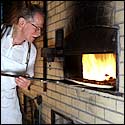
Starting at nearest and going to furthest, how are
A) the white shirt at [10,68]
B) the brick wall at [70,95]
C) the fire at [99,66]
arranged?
the brick wall at [70,95] → the fire at [99,66] → the white shirt at [10,68]

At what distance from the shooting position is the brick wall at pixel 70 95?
3.70ft

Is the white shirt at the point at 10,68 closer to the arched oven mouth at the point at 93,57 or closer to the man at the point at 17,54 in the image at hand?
the man at the point at 17,54

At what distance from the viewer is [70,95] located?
1.52 metres

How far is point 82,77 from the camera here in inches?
Answer: 57.7

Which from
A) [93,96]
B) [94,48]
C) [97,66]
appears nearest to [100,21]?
[94,48]

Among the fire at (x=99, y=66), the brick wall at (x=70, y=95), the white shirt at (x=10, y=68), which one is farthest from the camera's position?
the white shirt at (x=10, y=68)

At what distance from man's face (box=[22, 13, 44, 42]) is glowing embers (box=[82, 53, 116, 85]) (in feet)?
0.88

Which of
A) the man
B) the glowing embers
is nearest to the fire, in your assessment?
the glowing embers

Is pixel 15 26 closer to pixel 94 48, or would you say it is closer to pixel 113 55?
pixel 94 48

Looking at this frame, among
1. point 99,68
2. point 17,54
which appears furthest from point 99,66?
point 17,54

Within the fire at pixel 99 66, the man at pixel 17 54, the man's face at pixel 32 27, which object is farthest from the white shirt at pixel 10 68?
the fire at pixel 99 66

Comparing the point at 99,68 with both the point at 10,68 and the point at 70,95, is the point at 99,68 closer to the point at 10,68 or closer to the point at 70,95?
the point at 70,95

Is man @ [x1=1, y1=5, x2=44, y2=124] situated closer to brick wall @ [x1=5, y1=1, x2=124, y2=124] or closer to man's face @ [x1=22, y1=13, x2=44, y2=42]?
man's face @ [x1=22, y1=13, x2=44, y2=42]

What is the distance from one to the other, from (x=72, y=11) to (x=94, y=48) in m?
0.29
